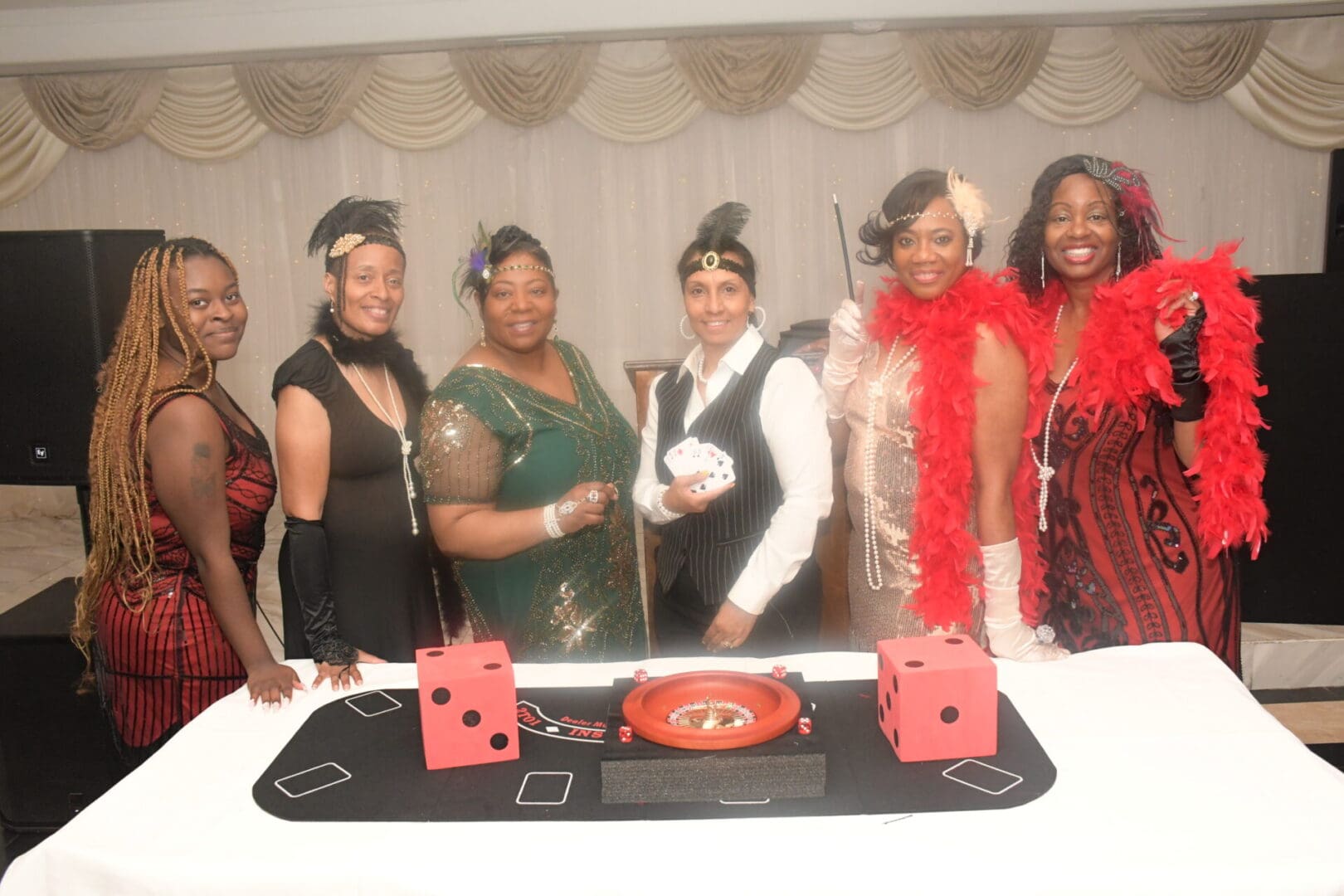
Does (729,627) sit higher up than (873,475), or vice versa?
(873,475)

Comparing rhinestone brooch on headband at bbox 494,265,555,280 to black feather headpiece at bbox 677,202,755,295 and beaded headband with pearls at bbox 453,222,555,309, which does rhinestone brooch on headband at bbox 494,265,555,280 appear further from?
black feather headpiece at bbox 677,202,755,295

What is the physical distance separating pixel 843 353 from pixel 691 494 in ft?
1.56

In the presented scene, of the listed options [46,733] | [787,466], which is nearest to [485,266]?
[787,466]

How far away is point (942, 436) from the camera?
5.93ft

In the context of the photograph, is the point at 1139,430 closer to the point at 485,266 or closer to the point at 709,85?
the point at 485,266

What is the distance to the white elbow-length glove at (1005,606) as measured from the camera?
174 cm

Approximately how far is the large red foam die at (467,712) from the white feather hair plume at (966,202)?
3.86ft

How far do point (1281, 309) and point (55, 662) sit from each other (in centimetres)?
356

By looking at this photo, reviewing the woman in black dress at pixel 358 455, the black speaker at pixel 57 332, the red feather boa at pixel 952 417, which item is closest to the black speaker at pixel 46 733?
the black speaker at pixel 57 332

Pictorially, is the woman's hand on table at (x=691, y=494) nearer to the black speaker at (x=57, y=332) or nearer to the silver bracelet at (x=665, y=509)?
the silver bracelet at (x=665, y=509)

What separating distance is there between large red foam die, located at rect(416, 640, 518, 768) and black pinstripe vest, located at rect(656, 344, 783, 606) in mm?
723

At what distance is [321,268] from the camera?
578 cm

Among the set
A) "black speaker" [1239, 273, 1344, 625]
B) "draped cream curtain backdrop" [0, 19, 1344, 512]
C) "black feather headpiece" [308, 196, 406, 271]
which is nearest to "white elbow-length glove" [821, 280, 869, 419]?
"black feather headpiece" [308, 196, 406, 271]

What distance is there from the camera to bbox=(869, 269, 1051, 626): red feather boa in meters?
1.81
